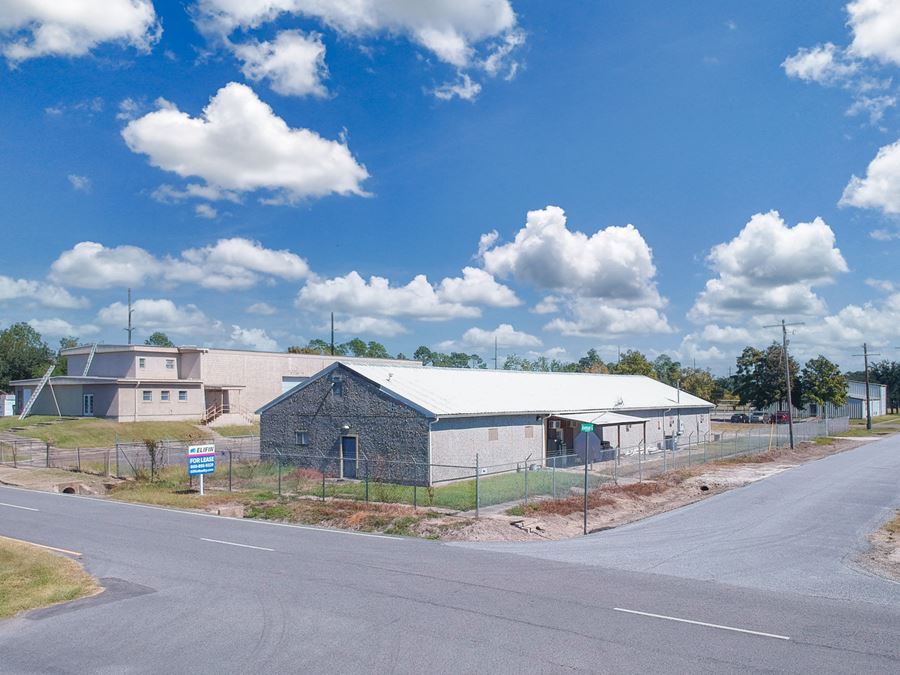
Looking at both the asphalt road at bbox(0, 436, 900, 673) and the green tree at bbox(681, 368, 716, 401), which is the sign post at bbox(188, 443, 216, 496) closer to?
the asphalt road at bbox(0, 436, 900, 673)

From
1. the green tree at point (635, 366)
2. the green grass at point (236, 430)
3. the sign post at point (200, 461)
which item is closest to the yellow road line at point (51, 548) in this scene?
the sign post at point (200, 461)

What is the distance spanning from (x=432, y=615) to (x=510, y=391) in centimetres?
2785

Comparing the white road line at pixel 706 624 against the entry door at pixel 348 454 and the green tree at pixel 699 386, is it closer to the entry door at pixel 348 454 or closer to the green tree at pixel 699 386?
the entry door at pixel 348 454

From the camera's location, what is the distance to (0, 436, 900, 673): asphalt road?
970 cm

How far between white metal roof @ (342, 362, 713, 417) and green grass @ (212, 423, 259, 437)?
22.9m

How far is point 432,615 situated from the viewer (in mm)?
11750

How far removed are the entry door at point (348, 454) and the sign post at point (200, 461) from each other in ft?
19.7

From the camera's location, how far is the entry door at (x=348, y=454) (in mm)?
32062

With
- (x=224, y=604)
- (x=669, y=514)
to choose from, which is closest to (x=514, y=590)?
(x=224, y=604)

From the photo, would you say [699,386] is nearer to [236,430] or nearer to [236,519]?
[236,430]

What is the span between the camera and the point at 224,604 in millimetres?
12516

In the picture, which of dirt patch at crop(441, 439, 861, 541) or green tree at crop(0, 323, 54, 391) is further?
green tree at crop(0, 323, 54, 391)

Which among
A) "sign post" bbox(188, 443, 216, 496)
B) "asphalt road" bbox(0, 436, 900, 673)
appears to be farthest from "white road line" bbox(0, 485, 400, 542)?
"sign post" bbox(188, 443, 216, 496)

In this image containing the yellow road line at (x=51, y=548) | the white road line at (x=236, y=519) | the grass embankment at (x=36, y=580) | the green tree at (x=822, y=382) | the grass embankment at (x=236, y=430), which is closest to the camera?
the grass embankment at (x=36, y=580)
